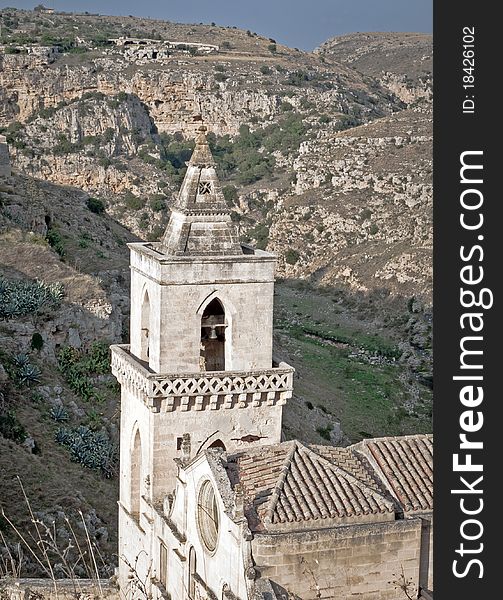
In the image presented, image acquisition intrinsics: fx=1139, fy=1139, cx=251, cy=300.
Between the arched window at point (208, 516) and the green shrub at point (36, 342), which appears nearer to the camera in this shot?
the arched window at point (208, 516)

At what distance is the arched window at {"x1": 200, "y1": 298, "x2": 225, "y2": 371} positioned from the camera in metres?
14.2

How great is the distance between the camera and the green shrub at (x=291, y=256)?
6176 cm

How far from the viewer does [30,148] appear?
69.1m

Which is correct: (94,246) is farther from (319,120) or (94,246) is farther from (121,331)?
(319,120)

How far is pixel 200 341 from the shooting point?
45.9ft

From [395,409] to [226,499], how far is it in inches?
1037

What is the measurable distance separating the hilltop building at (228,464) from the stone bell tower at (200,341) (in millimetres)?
15

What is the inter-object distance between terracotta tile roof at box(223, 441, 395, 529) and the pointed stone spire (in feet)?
8.89

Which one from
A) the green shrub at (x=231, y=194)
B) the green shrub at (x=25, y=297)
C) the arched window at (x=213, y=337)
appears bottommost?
the green shrub at (x=25, y=297)

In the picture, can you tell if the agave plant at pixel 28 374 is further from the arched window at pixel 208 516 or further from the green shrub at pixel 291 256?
the green shrub at pixel 291 256

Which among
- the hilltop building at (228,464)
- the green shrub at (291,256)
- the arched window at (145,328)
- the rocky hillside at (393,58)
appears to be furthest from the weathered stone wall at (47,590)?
the rocky hillside at (393,58)

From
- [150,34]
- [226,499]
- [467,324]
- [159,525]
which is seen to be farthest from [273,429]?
[150,34]

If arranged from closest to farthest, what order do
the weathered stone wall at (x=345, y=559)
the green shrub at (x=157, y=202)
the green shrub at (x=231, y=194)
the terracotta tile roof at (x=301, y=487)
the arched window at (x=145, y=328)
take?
the weathered stone wall at (x=345, y=559), the terracotta tile roof at (x=301, y=487), the arched window at (x=145, y=328), the green shrub at (x=157, y=202), the green shrub at (x=231, y=194)

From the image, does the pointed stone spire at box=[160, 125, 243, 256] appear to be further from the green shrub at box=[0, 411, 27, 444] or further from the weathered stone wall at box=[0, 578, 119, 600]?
the green shrub at box=[0, 411, 27, 444]
